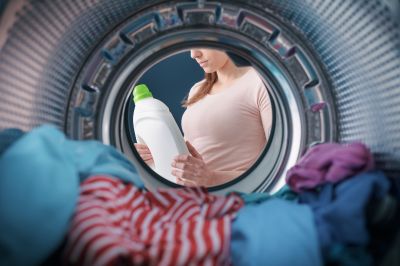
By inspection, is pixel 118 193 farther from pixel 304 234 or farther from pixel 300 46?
pixel 300 46

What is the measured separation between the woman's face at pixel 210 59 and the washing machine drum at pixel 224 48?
0.56 meters

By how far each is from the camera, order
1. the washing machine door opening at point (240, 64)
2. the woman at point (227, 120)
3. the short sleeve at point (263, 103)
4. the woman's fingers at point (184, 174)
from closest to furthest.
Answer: the washing machine door opening at point (240, 64) → the woman's fingers at point (184, 174) → the short sleeve at point (263, 103) → the woman at point (227, 120)

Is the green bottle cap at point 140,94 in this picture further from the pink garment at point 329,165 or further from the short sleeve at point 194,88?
the pink garment at point 329,165

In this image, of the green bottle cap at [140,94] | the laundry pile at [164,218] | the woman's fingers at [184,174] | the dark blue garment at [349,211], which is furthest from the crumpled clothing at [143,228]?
the green bottle cap at [140,94]

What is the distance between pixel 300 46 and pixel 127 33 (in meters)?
0.26

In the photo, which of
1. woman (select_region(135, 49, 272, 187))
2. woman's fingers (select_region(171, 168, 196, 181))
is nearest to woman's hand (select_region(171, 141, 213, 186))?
woman's fingers (select_region(171, 168, 196, 181))

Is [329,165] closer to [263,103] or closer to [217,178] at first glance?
[217,178]

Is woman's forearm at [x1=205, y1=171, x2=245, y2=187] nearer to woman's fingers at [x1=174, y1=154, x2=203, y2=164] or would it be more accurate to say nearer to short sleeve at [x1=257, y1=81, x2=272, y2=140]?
woman's fingers at [x1=174, y1=154, x2=203, y2=164]

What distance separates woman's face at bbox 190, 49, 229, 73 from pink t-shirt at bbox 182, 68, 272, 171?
9cm

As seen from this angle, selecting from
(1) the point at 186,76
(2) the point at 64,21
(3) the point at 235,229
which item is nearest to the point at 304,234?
(3) the point at 235,229

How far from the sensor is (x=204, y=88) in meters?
1.43

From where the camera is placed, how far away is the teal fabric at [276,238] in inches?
17.4

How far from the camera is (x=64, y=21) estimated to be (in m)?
0.57

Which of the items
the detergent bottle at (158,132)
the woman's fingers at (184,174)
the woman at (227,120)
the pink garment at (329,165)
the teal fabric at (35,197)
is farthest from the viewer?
the woman at (227,120)
